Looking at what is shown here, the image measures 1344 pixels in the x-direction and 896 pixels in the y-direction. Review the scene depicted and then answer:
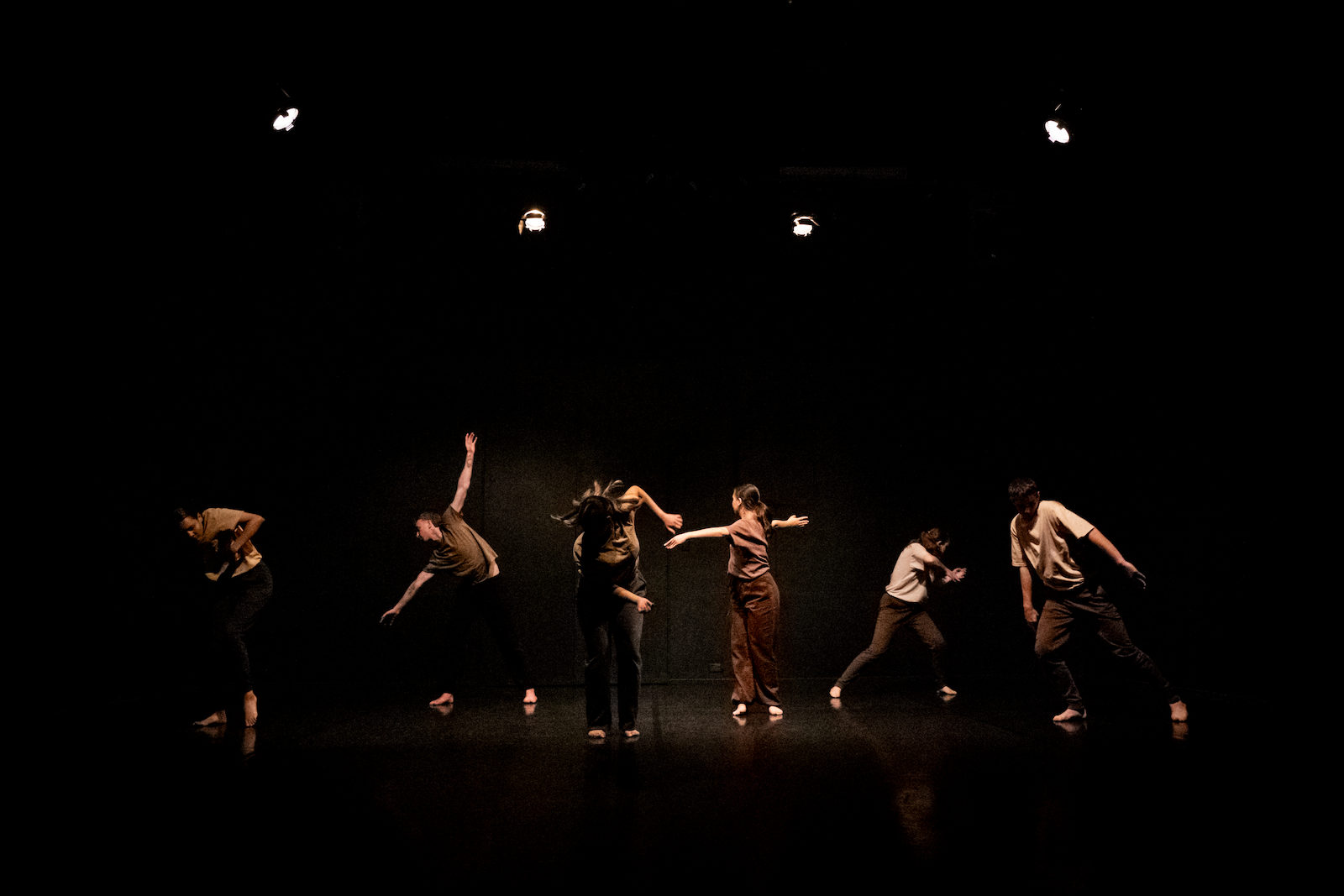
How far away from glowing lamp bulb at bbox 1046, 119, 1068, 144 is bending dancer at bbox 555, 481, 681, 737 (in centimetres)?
391

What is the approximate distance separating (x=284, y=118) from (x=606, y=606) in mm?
3817

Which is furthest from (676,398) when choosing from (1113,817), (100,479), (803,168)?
(1113,817)

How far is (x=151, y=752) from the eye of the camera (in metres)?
4.47

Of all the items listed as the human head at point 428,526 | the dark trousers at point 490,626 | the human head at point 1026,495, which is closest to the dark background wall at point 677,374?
the dark trousers at point 490,626

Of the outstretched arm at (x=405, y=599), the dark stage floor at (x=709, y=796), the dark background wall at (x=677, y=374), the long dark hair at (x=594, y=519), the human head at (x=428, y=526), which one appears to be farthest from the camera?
the dark background wall at (x=677, y=374)

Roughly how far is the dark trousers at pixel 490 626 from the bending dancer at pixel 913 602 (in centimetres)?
249

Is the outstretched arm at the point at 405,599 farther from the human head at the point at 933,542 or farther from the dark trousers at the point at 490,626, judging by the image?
the human head at the point at 933,542

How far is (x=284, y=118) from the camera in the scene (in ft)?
17.3

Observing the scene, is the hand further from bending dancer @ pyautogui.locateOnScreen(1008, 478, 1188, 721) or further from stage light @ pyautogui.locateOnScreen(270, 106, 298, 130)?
stage light @ pyautogui.locateOnScreen(270, 106, 298, 130)

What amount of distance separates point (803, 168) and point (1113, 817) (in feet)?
16.8

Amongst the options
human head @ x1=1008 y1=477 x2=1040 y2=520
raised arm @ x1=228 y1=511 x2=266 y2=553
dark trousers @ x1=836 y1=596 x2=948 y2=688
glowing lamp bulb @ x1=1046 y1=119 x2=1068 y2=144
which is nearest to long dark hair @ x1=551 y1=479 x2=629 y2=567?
raised arm @ x1=228 y1=511 x2=266 y2=553

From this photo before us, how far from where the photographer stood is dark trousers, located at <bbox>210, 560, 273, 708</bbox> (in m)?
5.20

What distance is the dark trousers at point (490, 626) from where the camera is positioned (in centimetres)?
630

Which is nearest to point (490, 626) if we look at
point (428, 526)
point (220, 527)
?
point (428, 526)
